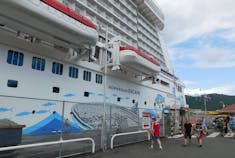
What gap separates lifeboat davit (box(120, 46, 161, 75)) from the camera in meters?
13.7

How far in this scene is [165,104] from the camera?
22.2m

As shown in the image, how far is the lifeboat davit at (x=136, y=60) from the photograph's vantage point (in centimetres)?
1373

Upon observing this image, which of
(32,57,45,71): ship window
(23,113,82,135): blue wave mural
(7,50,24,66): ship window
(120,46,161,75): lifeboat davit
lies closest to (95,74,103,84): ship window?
(120,46,161,75): lifeboat davit

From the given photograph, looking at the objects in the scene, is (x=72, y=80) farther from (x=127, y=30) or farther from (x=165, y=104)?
(x=127, y=30)

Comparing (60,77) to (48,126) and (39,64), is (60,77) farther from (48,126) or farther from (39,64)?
(48,126)

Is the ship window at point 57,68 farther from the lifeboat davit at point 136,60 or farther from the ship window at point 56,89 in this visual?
the lifeboat davit at point 136,60

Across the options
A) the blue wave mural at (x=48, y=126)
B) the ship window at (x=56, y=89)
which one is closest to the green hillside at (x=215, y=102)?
the ship window at (x=56, y=89)

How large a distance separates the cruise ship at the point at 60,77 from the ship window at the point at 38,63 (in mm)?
47

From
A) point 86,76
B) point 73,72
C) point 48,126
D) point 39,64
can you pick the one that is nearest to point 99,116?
point 48,126

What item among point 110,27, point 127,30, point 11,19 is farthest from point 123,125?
point 127,30

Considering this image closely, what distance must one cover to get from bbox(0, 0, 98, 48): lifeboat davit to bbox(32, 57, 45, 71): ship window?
3.56ft

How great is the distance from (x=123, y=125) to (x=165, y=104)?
1203 centimetres

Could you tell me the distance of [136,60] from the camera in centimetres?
1408

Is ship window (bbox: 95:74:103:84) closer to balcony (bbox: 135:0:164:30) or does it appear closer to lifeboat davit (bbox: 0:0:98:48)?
lifeboat davit (bbox: 0:0:98:48)
